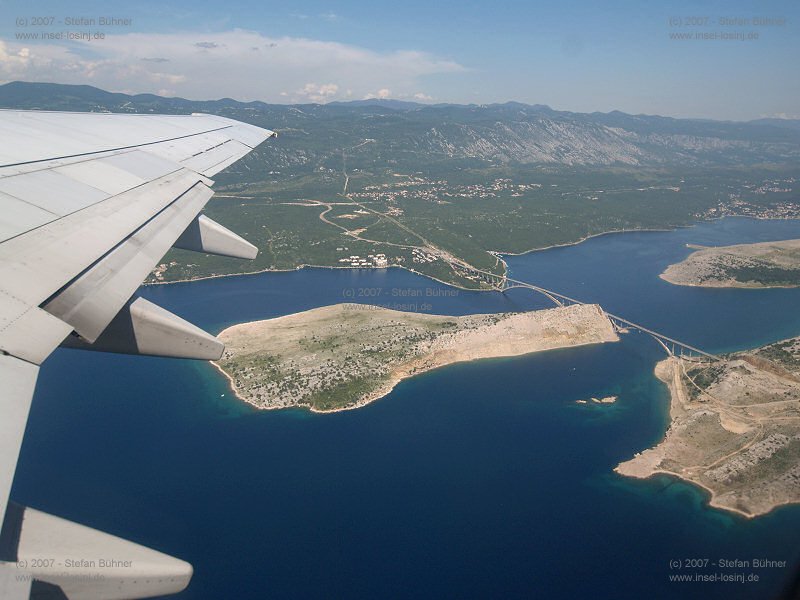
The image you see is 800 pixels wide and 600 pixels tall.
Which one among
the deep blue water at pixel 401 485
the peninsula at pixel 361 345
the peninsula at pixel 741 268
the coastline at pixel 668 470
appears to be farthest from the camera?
the peninsula at pixel 741 268

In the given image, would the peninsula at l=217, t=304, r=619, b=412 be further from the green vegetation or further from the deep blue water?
the green vegetation

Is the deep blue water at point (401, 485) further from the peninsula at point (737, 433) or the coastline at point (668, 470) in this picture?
the peninsula at point (737, 433)

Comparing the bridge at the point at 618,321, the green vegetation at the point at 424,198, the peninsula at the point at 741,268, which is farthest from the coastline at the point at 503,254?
the peninsula at the point at 741,268

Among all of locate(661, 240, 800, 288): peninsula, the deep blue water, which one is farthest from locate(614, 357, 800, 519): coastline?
locate(661, 240, 800, 288): peninsula

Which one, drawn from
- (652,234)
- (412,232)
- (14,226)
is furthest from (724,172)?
A: (14,226)

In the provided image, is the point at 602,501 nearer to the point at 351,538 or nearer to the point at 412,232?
the point at 351,538
